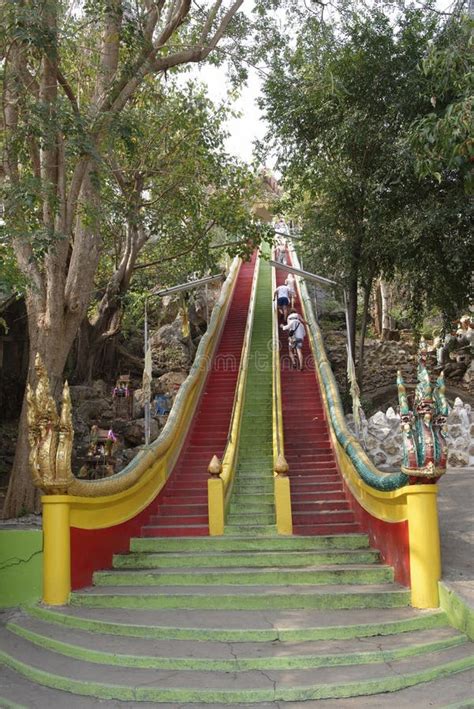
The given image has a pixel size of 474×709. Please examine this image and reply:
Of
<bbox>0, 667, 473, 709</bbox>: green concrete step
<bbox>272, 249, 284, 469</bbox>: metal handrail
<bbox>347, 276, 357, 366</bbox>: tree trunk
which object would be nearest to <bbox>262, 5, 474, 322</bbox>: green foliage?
<bbox>347, 276, 357, 366</bbox>: tree trunk

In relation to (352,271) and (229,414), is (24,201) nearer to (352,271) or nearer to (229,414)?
(229,414)

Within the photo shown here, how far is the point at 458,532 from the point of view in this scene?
6.75m

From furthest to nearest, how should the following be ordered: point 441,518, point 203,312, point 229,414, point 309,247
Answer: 1. point 203,312
2. point 309,247
3. point 229,414
4. point 441,518

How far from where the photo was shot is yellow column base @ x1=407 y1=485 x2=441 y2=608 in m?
5.46

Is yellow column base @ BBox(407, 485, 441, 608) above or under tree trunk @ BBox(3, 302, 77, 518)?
under

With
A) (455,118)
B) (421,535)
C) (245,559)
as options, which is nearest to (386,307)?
(455,118)

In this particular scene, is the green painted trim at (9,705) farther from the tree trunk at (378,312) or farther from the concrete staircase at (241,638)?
the tree trunk at (378,312)

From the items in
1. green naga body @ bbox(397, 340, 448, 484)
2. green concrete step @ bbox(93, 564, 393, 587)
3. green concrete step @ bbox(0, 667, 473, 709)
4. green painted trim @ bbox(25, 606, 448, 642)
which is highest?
green naga body @ bbox(397, 340, 448, 484)

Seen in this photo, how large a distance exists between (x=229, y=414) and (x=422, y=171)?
5.49 meters

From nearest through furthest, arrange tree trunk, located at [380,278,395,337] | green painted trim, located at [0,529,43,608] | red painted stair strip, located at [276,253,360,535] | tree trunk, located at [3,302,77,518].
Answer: green painted trim, located at [0,529,43,608]
red painted stair strip, located at [276,253,360,535]
tree trunk, located at [3,302,77,518]
tree trunk, located at [380,278,395,337]

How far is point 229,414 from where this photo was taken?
1202 cm

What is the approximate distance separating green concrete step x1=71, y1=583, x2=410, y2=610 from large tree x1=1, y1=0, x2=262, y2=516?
10.5ft

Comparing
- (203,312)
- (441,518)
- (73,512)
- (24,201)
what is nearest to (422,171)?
(441,518)

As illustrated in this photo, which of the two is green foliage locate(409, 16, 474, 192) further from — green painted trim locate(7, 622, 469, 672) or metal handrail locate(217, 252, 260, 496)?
green painted trim locate(7, 622, 469, 672)
